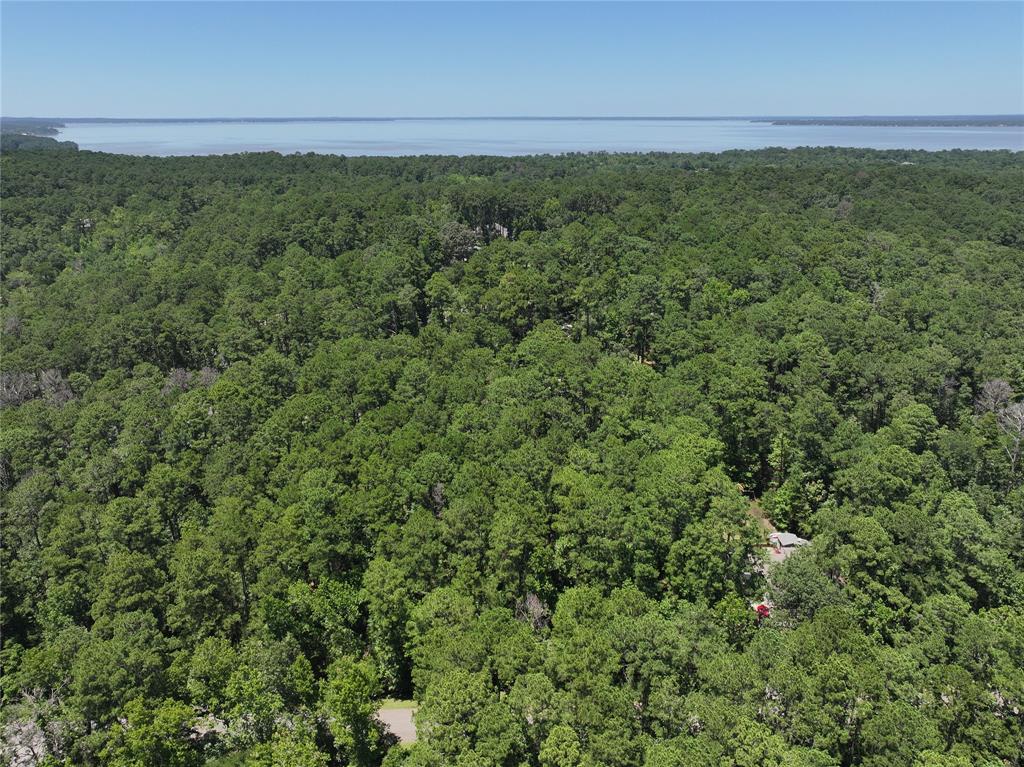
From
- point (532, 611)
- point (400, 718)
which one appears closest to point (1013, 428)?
point (532, 611)

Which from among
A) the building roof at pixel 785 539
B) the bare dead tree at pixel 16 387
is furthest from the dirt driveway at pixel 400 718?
the bare dead tree at pixel 16 387

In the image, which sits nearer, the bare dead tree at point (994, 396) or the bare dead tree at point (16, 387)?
the bare dead tree at point (994, 396)

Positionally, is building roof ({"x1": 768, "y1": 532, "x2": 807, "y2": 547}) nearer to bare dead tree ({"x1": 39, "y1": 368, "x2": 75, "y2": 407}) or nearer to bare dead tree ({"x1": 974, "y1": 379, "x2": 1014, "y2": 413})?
bare dead tree ({"x1": 974, "y1": 379, "x2": 1014, "y2": 413})

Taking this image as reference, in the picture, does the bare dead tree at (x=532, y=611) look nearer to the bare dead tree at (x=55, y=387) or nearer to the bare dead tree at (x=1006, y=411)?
the bare dead tree at (x=1006, y=411)

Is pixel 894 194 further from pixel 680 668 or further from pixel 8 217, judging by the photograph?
pixel 8 217

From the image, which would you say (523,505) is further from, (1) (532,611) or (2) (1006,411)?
(2) (1006,411)

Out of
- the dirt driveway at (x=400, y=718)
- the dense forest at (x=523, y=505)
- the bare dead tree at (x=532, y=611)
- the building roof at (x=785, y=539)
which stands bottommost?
the dirt driveway at (x=400, y=718)

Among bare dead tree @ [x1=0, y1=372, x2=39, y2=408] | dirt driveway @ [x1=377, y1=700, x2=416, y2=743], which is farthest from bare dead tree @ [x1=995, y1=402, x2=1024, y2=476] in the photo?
bare dead tree @ [x1=0, y1=372, x2=39, y2=408]

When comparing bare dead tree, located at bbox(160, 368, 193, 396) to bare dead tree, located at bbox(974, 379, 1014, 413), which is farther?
bare dead tree, located at bbox(160, 368, 193, 396)

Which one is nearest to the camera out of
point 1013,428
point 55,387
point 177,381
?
point 1013,428
